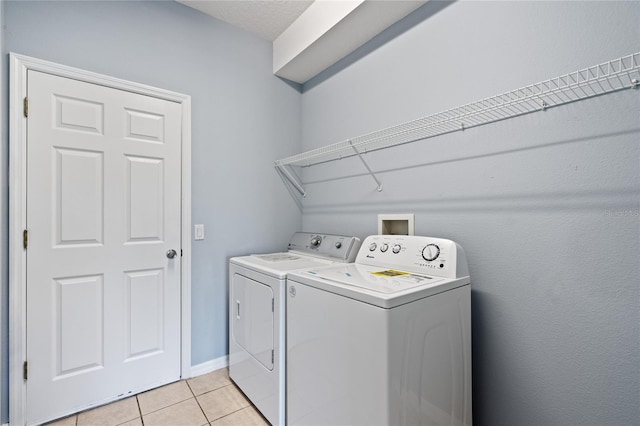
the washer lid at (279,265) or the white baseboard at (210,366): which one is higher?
the washer lid at (279,265)

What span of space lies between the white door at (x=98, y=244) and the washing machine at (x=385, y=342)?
1.09m

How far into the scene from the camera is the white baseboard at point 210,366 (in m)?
2.07

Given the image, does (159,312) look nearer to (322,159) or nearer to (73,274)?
(73,274)

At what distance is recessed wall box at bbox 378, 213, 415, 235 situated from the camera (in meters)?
1.73

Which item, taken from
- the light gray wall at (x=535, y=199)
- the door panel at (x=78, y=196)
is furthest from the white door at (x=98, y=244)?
the light gray wall at (x=535, y=199)

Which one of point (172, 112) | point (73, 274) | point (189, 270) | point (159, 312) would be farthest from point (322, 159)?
point (73, 274)

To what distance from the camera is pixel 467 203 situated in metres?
1.48

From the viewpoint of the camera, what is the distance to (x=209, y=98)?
7.11 feet

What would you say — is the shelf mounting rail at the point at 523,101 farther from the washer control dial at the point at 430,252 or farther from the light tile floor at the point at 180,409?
the light tile floor at the point at 180,409

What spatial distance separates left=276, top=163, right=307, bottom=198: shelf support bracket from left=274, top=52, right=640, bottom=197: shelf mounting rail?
465 mm

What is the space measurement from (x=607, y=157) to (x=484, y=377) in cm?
111

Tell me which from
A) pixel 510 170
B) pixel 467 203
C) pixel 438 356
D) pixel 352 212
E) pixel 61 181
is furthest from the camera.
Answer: pixel 352 212

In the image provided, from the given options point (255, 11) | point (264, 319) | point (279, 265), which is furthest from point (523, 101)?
point (255, 11)

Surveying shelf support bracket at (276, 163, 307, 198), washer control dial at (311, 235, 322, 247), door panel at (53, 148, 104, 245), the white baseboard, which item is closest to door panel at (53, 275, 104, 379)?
door panel at (53, 148, 104, 245)
